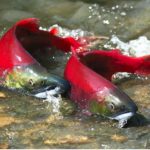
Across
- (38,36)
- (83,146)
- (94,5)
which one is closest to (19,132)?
(83,146)

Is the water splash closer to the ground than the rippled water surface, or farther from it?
closer to the ground

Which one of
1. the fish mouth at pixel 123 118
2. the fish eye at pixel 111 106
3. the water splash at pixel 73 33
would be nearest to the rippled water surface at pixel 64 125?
the fish mouth at pixel 123 118

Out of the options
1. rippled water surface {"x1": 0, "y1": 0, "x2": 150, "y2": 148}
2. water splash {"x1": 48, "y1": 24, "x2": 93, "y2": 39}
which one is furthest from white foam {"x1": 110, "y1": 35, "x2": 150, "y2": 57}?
water splash {"x1": 48, "y1": 24, "x2": 93, "y2": 39}

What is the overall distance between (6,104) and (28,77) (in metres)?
0.30

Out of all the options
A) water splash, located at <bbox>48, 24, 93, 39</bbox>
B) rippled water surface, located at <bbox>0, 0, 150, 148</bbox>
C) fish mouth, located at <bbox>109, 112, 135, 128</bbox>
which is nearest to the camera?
rippled water surface, located at <bbox>0, 0, 150, 148</bbox>

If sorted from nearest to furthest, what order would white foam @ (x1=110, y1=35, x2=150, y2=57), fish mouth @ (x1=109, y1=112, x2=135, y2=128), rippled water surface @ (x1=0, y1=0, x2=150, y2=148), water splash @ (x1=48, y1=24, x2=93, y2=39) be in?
rippled water surface @ (x1=0, y1=0, x2=150, y2=148), fish mouth @ (x1=109, y1=112, x2=135, y2=128), white foam @ (x1=110, y1=35, x2=150, y2=57), water splash @ (x1=48, y1=24, x2=93, y2=39)

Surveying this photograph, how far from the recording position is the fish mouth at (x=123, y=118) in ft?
12.4

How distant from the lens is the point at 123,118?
383 cm

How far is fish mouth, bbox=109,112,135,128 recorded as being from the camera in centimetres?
378

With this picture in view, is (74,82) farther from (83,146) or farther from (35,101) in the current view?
(83,146)

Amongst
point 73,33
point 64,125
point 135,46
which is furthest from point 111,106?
point 73,33

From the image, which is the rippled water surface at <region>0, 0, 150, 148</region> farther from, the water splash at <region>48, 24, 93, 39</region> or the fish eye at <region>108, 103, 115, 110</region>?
the water splash at <region>48, 24, 93, 39</region>

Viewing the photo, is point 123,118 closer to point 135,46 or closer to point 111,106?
point 111,106

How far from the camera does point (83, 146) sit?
3613mm
